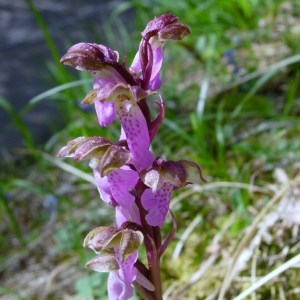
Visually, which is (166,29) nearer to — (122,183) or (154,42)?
(154,42)

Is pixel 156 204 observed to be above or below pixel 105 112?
below

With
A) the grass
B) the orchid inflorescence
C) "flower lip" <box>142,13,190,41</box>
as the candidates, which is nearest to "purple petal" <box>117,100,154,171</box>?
the orchid inflorescence

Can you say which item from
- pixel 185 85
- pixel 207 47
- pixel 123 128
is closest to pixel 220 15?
pixel 207 47

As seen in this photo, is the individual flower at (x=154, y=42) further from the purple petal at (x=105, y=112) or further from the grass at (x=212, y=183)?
the grass at (x=212, y=183)

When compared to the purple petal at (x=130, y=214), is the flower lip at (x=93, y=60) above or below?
above

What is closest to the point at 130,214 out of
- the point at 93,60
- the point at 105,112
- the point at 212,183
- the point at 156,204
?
the point at 156,204

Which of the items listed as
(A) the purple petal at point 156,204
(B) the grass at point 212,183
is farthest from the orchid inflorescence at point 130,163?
(B) the grass at point 212,183
